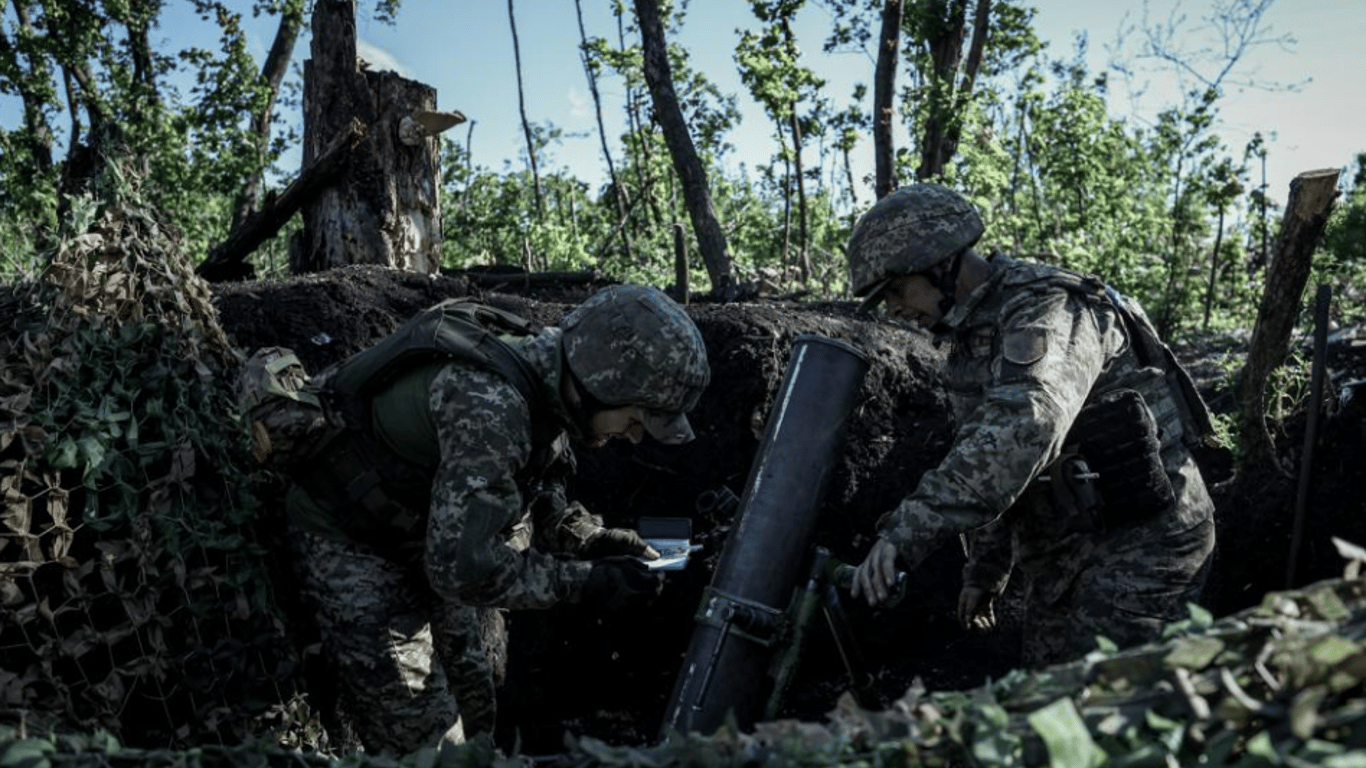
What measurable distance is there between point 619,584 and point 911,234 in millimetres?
1367

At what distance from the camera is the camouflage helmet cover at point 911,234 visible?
3918 mm

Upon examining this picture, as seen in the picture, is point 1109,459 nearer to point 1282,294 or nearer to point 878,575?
point 878,575

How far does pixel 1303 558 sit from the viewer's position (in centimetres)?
581

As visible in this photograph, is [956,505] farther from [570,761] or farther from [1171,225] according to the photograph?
[1171,225]

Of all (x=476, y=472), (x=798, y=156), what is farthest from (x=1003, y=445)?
(x=798, y=156)

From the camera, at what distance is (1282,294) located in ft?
20.0

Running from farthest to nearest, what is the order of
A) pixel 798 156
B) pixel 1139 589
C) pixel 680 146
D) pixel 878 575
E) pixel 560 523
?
Result: pixel 798 156, pixel 680 146, pixel 560 523, pixel 1139 589, pixel 878 575

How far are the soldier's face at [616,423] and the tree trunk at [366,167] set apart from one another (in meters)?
4.05

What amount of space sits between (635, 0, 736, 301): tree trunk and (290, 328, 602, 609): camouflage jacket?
5.33 meters

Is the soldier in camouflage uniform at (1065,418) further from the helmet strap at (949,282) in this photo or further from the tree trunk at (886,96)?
the tree trunk at (886,96)

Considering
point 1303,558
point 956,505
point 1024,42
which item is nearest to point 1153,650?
point 956,505

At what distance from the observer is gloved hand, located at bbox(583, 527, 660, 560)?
169 inches

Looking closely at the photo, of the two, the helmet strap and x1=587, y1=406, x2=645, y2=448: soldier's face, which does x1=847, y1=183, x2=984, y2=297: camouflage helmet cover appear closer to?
the helmet strap

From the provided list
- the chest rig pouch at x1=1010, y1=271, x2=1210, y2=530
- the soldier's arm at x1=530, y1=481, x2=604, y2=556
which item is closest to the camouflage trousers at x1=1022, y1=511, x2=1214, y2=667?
the chest rig pouch at x1=1010, y1=271, x2=1210, y2=530
